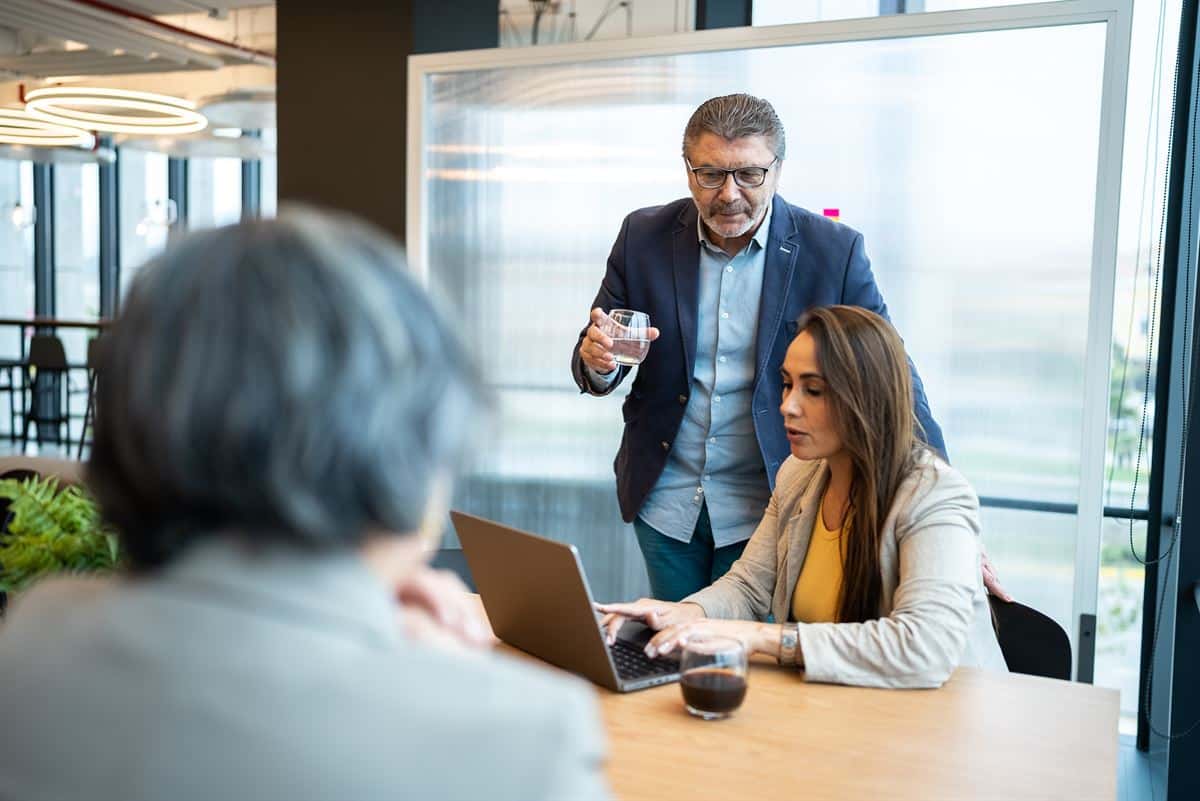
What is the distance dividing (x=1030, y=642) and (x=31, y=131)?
796 centimetres

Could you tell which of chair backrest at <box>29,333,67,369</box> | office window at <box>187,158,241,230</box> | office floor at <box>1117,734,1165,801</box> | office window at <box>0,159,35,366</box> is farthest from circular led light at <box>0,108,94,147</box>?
office floor at <box>1117,734,1165,801</box>

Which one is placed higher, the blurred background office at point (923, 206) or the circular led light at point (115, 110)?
the circular led light at point (115, 110)

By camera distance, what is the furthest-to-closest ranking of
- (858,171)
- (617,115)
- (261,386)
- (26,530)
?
(617,115)
(858,171)
(26,530)
(261,386)

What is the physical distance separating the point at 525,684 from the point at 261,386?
9.0 inches

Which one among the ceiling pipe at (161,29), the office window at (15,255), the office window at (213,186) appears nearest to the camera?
the ceiling pipe at (161,29)

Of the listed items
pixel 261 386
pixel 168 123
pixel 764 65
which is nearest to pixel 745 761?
pixel 261 386

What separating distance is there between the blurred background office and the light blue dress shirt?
2.04ft

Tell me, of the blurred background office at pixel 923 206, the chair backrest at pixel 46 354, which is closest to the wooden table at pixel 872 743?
the blurred background office at pixel 923 206

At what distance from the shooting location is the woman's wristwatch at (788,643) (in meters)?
1.69

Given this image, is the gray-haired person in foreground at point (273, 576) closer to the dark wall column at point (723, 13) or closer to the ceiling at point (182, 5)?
the dark wall column at point (723, 13)

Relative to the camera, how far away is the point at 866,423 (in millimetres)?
1916

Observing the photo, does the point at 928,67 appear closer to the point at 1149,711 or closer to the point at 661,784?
the point at 1149,711

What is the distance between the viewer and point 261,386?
0.65 meters

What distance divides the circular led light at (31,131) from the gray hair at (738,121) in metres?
6.39
